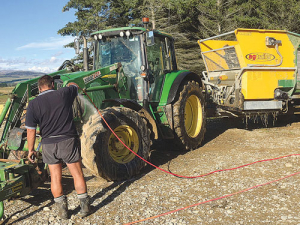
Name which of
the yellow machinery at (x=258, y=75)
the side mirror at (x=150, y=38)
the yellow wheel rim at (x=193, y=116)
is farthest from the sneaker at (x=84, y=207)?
the yellow machinery at (x=258, y=75)

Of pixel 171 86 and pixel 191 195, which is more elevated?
pixel 171 86

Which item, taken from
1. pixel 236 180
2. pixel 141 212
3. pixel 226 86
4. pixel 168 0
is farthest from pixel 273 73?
pixel 168 0

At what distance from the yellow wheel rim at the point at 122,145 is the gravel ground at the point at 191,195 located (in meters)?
0.40

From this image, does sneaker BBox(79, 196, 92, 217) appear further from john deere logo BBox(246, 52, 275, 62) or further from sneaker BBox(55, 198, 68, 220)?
Result: john deere logo BBox(246, 52, 275, 62)

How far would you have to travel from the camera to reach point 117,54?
5926 mm

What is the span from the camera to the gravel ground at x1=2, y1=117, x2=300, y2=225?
3.55 m

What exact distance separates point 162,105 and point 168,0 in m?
14.7

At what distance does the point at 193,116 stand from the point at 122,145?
8.79 feet

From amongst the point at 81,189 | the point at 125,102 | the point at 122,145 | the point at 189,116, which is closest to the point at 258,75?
the point at 189,116

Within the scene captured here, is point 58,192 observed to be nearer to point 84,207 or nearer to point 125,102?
point 84,207

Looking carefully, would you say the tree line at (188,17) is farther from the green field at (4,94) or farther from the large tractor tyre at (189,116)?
the large tractor tyre at (189,116)

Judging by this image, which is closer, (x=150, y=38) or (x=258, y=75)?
(x=150, y=38)

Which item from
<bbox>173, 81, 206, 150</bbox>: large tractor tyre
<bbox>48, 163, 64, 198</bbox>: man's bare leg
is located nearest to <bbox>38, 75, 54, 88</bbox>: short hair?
<bbox>48, 163, 64, 198</bbox>: man's bare leg

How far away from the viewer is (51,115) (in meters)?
3.54
